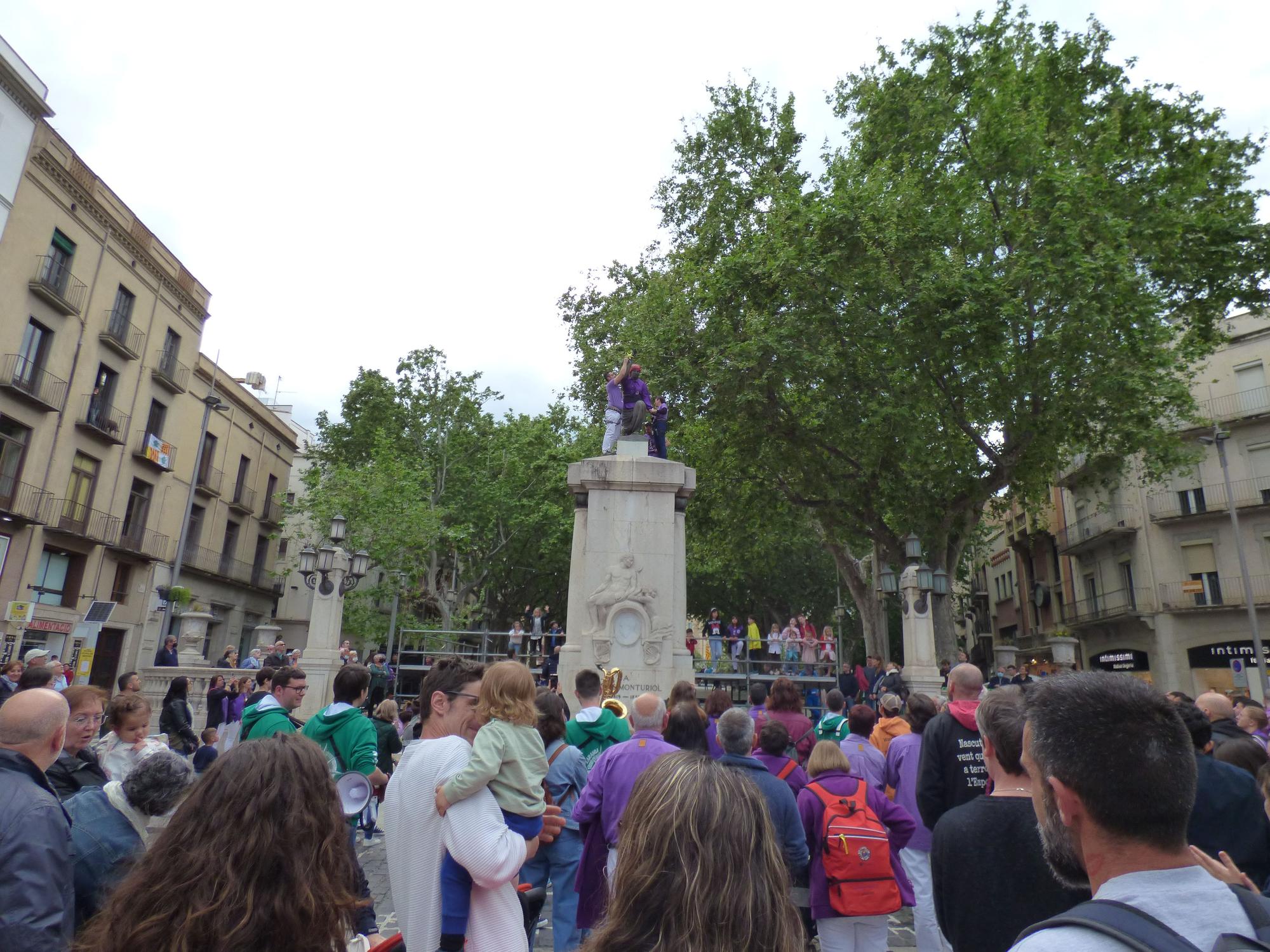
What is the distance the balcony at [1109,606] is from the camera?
29.4m

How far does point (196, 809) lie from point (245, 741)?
203mm

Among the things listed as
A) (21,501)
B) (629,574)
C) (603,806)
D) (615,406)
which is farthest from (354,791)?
(21,501)

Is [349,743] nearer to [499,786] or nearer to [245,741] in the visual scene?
[499,786]

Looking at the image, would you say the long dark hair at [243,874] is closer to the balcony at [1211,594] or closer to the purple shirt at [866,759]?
the purple shirt at [866,759]

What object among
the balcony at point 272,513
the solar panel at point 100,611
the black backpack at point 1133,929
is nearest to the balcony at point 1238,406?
the black backpack at point 1133,929

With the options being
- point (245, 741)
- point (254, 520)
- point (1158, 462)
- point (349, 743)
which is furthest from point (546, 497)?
point (245, 741)

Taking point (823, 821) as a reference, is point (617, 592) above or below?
above

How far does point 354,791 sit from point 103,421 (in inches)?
1040

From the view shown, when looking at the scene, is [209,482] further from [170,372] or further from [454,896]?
[454,896]

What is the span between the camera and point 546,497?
110 ft

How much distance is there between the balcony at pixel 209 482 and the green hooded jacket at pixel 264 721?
98.3ft

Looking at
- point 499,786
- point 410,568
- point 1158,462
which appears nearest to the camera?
point 499,786

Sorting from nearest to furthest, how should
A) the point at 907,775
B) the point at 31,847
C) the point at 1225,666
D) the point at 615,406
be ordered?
the point at 31,847
the point at 907,775
the point at 615,406
the point at 1225,666

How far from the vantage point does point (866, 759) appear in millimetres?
5797
